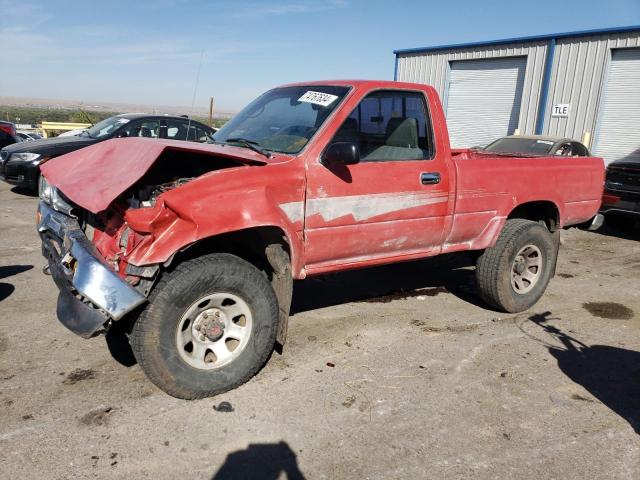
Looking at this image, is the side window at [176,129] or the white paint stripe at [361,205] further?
→ the side window at [176,129]

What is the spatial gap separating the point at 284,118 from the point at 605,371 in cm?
307

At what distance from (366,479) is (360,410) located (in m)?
0.63

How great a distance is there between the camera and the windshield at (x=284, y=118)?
3822 mm

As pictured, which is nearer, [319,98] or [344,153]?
[344,153]

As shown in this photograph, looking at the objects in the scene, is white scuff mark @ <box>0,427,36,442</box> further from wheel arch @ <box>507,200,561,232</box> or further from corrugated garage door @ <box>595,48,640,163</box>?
corrugated garage door @ <box>595,48,640,163</box>

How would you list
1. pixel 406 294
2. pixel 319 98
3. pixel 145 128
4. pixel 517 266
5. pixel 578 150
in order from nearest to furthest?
1. pixel 319 98
2. pixel 517 266
3. pixel 406 294
4. pixel 145 128
5. pixel 578 150

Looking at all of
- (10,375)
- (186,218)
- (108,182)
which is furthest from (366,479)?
(10,375)

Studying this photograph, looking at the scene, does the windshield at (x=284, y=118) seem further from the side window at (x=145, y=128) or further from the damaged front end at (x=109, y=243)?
the side window at (x=145, y=128)

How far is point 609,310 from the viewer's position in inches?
206

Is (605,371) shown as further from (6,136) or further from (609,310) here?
(6,136)

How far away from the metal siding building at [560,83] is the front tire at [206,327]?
1205cm

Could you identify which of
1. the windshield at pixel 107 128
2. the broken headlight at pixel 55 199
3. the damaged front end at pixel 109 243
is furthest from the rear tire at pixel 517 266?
the windshield at pixel 107 128

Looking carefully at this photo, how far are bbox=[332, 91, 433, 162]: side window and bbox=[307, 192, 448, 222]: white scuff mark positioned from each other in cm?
31

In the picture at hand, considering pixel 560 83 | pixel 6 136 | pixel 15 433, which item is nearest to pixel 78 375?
pixel 15 433
